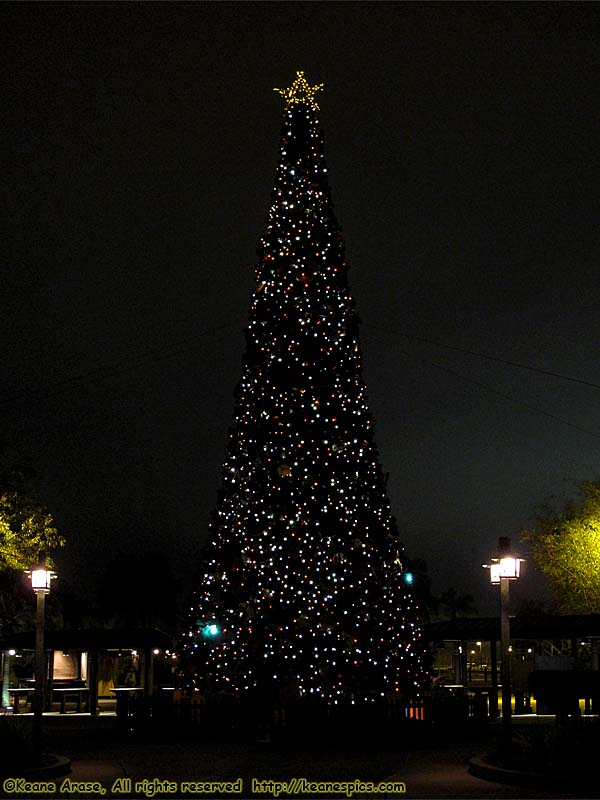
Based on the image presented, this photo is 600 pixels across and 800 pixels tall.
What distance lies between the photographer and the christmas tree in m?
23.8

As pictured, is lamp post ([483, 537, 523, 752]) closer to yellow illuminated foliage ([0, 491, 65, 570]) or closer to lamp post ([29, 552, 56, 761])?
lamp post ([29, 552, 56, 761])

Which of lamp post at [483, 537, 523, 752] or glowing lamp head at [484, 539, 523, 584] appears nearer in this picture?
lamp post at [483, 537, 523, 752]

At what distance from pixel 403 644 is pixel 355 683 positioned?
129cm

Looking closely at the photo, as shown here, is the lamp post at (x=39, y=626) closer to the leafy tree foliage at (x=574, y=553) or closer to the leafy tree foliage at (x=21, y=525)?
the leafy tree foliage at (x=21, y=525)

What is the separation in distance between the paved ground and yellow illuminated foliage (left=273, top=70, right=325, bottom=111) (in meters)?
14.0

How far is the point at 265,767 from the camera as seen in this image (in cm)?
1858

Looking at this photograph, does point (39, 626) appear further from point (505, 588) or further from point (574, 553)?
point (574, 553)

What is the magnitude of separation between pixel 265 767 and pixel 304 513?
256 inches

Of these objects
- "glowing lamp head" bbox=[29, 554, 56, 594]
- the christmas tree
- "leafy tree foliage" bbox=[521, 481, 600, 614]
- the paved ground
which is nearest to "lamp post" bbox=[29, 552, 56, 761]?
"glowing lamp head" bbox=[29, 554, 56, 594]

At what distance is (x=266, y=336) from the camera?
25.0 metres

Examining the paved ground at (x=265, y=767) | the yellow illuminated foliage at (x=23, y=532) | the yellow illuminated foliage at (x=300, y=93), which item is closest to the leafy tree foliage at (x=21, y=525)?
the yellow illuminated foliage at (x=23, y=532)

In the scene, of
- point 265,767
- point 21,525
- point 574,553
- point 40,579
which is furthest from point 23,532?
point 574,553

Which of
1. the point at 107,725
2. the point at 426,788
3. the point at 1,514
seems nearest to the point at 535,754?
the point at 426,788

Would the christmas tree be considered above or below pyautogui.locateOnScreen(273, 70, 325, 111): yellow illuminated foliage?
below
